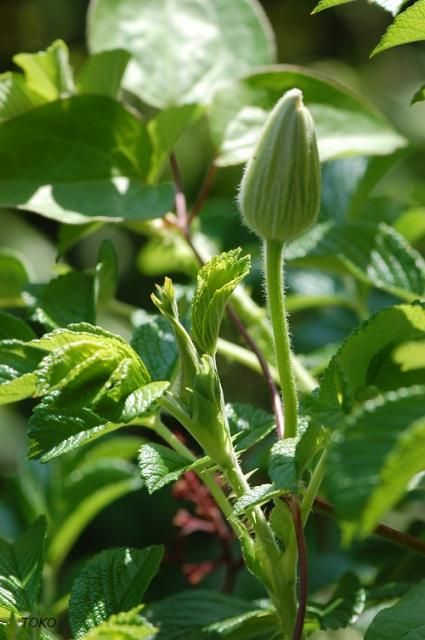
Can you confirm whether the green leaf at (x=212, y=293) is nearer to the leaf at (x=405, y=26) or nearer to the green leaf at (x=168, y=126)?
the leaf at (x=405, y=26)

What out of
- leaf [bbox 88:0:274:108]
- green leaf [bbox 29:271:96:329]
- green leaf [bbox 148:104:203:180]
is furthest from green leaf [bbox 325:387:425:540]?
leaf [bbox 88:0:274:108]

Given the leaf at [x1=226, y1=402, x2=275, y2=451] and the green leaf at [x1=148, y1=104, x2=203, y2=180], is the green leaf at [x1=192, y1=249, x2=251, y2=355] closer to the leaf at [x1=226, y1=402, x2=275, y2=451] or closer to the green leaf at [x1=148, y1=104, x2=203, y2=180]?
the leaf at [x1=226, y1=402, x2=275, y2=451]

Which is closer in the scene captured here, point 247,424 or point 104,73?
point 247,424

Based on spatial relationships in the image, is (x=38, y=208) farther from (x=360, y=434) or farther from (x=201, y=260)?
(x=360, y=434)

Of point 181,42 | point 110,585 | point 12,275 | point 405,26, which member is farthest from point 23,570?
point 181,42

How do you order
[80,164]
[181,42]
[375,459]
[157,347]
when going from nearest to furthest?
[375,459], [157,347], [80,164], [181,42]

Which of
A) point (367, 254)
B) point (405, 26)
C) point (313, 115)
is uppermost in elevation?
point (405, 26)

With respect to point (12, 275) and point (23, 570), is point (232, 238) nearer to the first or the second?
point (12, 275)

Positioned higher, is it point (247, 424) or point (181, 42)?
point (181, 42)

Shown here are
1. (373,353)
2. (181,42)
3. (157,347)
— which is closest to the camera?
(373,353)
